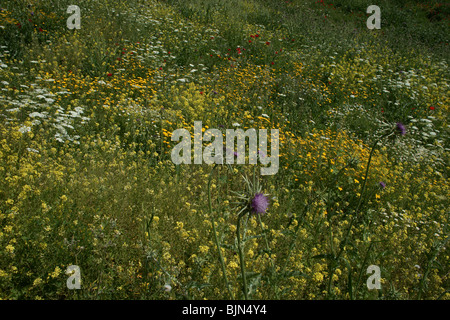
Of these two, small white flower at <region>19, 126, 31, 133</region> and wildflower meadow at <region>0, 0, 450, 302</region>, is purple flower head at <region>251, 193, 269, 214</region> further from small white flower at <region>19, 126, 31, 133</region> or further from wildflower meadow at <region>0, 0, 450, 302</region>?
small white flower at <region>19, 126, 31, 133</region>

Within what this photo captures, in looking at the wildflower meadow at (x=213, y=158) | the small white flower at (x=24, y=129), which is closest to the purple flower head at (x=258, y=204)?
the wildflower meadow at (x=213, y=158)

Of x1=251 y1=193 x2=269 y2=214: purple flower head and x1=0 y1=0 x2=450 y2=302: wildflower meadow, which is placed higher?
x1=251 y1=193 x2=269 y2=214: purple flower head

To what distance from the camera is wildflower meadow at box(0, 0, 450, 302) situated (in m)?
2.07

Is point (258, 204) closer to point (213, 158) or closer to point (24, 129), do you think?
point (213, 158)

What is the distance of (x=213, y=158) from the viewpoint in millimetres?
1736

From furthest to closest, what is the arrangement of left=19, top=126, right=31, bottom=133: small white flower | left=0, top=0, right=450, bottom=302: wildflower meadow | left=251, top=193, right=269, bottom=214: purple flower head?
left=19, top=126, right=31, bottom=133: small white flower
left=0, top=0, right=450, bottom=302: wildflower meadow
left=251, top=193, right=269, bottom=214: purple flower head

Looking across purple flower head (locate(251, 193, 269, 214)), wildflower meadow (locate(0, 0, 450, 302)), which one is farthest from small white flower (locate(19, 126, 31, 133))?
purple flower head (locate(251, 193, 269, 214))

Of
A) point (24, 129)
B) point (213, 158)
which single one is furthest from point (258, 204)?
point (24, 129)

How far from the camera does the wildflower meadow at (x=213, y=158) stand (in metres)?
2.07

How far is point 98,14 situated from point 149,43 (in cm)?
153

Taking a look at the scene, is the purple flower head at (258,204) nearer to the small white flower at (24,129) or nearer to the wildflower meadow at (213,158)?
the wildflower meadow at (213,158)

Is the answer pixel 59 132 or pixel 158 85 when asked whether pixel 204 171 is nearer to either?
pixel 59 132
